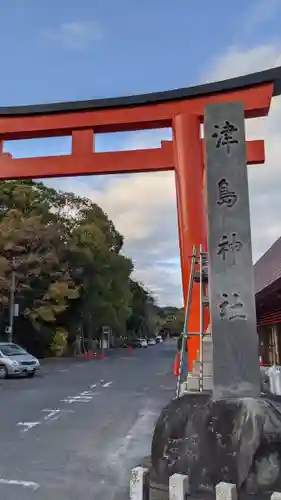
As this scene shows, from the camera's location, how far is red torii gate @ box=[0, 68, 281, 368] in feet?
30.7

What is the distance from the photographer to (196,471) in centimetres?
470

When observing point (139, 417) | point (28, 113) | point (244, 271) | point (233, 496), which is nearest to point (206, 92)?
point (28, 113)

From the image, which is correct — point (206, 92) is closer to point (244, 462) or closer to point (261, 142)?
point (261, 142)

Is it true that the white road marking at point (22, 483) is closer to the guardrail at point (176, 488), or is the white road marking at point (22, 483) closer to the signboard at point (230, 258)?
the guardrail at point (176, 488)

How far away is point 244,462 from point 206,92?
23.9ft

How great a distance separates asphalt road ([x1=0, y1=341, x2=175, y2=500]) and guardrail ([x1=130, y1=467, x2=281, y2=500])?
0.67 meters

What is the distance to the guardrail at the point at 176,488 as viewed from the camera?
3.93m

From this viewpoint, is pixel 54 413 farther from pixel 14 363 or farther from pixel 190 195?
pixel 14 363

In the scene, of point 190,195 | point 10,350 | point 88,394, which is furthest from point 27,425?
point 10,350

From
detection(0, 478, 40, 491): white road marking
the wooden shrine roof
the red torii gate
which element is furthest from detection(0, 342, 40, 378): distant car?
detection(0, 478, 40, 491): white road marking

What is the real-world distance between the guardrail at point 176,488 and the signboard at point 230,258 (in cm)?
111

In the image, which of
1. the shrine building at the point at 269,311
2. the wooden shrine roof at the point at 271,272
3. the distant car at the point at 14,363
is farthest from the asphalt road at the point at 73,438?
the shrine building at the point at 269,311

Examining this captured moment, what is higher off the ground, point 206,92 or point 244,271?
point 206,92

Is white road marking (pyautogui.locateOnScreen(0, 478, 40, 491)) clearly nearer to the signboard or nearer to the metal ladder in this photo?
the signboard
